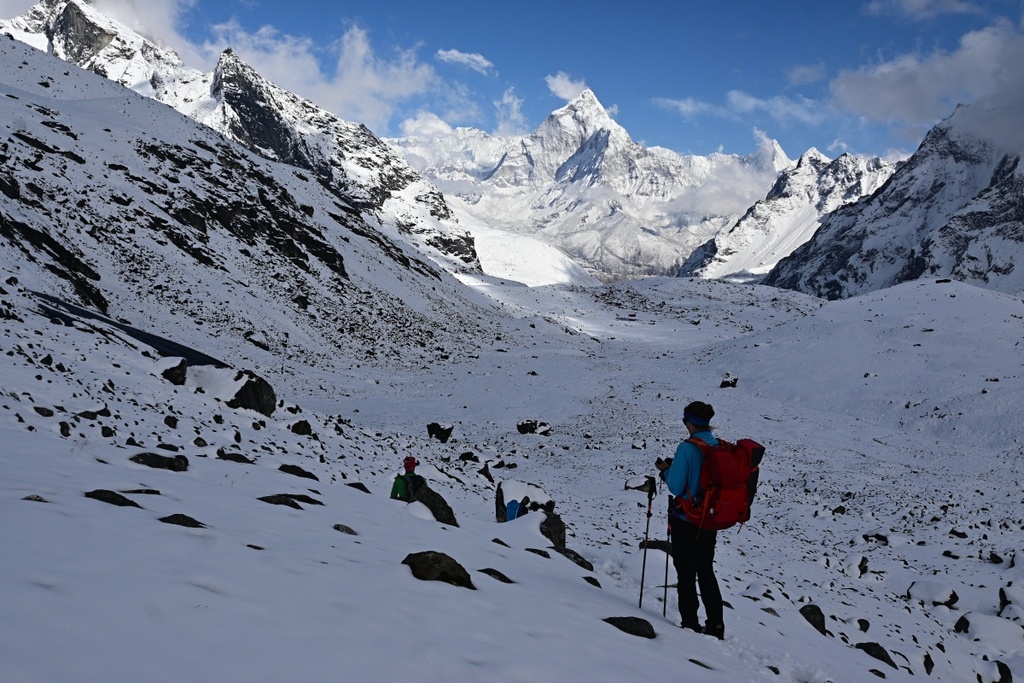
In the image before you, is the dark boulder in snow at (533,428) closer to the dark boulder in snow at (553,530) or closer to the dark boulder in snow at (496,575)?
the dark boulder in snow at (553,530)

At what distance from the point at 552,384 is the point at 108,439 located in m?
28.5

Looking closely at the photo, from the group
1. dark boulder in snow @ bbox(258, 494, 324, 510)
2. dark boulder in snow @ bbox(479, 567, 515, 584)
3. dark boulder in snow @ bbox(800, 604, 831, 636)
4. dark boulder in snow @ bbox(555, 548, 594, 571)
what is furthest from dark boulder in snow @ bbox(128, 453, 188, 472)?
dark boulder in snow @ bbox(800, 604, 831, 636)

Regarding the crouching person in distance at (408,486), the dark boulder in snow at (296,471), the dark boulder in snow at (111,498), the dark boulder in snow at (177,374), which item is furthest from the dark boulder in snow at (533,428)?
the dark boulder in snow at (111,498)

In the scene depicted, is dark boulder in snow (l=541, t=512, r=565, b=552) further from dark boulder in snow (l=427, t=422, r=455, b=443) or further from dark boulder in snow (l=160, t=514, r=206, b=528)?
dark boulder in snow (l=427, t=422, r=455, b=443)

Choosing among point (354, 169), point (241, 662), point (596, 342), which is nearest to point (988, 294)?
point (596, 342)

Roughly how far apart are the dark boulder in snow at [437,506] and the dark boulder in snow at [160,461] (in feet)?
12.6

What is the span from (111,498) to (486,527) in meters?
6.11

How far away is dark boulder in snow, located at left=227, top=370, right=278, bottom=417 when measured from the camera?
56.0 feet

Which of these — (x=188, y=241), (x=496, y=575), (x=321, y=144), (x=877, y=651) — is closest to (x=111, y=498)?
(x=496, y=575)

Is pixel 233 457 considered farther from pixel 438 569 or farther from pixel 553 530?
pixel 438 569

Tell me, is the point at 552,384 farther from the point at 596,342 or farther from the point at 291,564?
the point at 291,564

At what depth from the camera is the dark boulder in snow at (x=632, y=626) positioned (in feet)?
20.2

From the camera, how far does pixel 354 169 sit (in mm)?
168625

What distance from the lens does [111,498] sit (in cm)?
600
